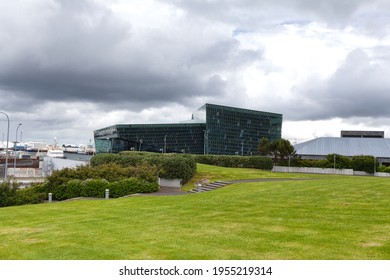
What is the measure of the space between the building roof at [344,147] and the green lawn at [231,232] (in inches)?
2860

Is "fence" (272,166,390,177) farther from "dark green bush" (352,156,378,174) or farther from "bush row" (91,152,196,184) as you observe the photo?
"bush row" (91,152,196,184)

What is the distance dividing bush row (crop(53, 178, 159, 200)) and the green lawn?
46.0 ft

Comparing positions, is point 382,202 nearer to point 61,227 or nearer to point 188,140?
point 61,227

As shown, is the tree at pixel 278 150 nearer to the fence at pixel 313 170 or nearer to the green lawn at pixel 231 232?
the fence at pixel 313 170

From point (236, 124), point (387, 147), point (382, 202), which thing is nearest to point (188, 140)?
point (236, 124)

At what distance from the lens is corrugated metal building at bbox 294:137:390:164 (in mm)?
84438

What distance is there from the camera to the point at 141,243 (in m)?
10.2

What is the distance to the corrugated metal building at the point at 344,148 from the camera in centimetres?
8444

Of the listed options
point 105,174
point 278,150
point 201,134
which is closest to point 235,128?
point 201,134

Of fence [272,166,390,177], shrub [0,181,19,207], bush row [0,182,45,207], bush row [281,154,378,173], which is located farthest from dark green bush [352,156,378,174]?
shrub [0,181,19,207]

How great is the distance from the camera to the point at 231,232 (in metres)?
11.3

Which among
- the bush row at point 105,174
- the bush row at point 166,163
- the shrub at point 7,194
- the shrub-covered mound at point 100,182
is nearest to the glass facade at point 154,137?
the bush row at point 166,163

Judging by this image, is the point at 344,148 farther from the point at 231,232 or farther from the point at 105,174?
the point at 231,232

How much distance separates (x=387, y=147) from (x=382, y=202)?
7923cm
